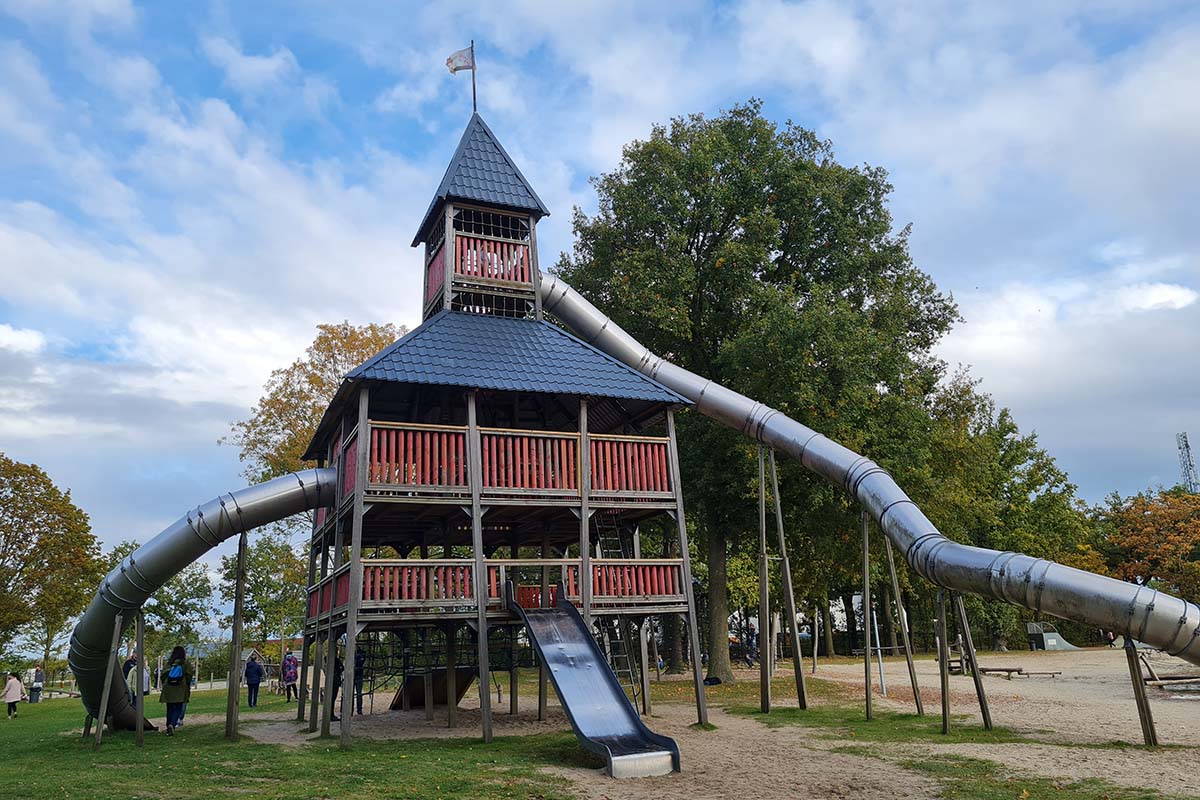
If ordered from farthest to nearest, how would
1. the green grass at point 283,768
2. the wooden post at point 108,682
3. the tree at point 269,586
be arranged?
1. the tree at point 269,586
2. the wooden post at point 108,682
3. the green grass at point 283,768

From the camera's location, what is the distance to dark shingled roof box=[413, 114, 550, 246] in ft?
61.4

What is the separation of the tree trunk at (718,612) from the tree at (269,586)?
62.2 ft

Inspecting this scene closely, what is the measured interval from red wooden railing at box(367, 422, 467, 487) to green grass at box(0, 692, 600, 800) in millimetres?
4330

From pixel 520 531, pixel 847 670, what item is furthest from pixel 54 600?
pixel 847 670

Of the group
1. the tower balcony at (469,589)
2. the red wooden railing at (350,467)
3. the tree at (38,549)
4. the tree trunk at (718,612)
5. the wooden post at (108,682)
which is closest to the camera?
the tower balcony at (469,589)

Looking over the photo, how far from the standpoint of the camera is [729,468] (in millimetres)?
→ 24953

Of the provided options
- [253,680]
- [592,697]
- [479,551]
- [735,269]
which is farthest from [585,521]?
[253,680]

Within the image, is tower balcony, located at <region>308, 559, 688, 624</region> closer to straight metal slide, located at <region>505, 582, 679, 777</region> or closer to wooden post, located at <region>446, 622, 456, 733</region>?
straight metal slide, located at <region>505, 582, 679, 777</region>

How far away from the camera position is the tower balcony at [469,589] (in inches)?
579

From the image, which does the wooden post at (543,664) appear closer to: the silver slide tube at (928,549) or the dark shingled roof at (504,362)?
the dark shingled roof at (504,362)

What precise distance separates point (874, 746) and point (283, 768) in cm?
868

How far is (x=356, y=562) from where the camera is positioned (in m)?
14.4

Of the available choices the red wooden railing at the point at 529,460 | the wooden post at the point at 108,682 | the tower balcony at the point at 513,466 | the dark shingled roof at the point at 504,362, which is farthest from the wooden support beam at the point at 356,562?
the wooden post at the point at 108,682

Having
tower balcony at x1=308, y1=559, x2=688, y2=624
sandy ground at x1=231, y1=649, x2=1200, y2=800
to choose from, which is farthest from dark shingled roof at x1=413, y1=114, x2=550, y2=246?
sandy ground at x1=231, y1=649, x2=1200, y2=800
